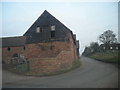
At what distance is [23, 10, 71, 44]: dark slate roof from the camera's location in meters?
12.4

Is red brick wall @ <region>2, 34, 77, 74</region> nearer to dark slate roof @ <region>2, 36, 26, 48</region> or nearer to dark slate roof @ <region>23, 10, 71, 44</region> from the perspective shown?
dark slate roof @ <region>23, 10, 71, 44</region>

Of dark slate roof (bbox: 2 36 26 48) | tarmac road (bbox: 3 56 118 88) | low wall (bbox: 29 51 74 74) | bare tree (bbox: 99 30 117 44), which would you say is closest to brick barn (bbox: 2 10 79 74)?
low wall (bbox: 29 51 74 74)

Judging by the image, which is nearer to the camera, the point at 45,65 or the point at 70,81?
the point at 70,81

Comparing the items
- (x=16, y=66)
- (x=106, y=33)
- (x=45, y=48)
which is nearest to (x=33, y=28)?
(x=45, y=48)

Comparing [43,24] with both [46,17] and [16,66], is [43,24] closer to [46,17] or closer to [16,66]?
[46,17]

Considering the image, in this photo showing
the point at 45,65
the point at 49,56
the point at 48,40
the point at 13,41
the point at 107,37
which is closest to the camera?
the point at 45,65

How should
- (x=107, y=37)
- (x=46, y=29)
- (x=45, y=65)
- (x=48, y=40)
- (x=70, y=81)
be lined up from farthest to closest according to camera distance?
(x=107, y=37), (x=48, y=40), (x=46, y=29), (x=45, y=65), (x=70, y=81)

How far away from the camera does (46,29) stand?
1222 centimetres

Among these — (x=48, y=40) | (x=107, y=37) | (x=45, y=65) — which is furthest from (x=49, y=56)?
(x=107, y=37)

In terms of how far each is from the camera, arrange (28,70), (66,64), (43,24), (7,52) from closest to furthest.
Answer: (28,70), (66,64), (43,24), (7,52)

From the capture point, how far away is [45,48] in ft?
43.1

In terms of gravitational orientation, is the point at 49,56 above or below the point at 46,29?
below

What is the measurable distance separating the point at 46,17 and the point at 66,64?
5221mm

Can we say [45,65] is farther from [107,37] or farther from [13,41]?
[107,37]
